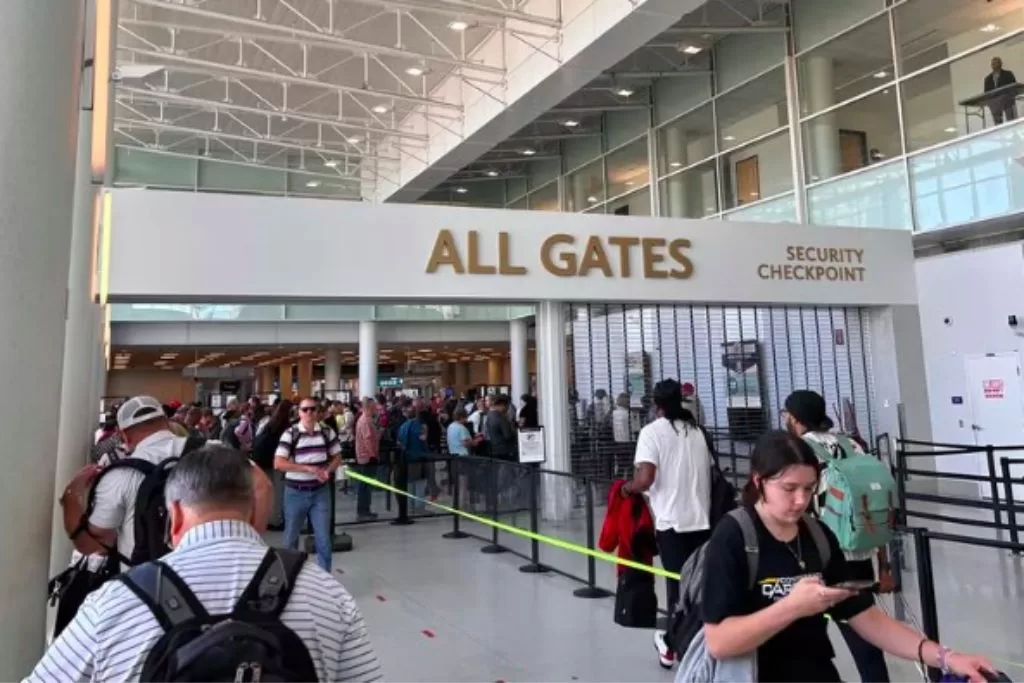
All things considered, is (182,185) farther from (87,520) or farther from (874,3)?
(87,520)

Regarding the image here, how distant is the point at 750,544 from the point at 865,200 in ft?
44.7

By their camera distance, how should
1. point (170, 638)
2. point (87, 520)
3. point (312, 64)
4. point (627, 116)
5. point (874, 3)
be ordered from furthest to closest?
point (627, 116)
point (312, 64)
point (874, 3)
point (87, 520)
point (170, 638)

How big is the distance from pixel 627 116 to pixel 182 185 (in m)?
14.0

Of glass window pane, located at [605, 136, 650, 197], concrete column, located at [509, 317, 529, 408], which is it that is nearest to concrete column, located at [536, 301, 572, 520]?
concrete column, located at [509, 317, 529, 408]

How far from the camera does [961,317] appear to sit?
11.9 meters

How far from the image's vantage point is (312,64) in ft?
55.7

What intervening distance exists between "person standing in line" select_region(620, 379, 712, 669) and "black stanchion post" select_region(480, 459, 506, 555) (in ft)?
12.7

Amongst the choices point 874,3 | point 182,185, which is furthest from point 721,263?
point 182,185

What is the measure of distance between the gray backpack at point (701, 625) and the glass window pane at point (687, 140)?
16.4m

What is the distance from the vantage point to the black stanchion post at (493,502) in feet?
26.2

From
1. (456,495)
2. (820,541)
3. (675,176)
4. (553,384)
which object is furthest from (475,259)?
(675,176)

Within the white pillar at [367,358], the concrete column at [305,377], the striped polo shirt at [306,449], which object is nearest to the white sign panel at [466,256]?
the striped polo shirt at [306,449]

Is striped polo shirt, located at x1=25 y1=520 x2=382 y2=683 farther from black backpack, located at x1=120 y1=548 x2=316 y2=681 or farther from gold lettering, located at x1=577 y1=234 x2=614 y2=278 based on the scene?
gold lettering, located at x1=577 y1=234 x2=614 y2=278

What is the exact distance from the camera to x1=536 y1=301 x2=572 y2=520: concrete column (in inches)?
402
